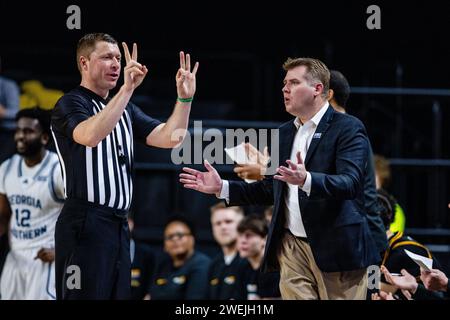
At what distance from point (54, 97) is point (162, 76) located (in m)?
1.48

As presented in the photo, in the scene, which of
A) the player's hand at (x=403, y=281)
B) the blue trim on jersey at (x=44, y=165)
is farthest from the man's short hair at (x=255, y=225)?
the player's hand at (x=403, y=281)

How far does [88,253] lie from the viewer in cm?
420

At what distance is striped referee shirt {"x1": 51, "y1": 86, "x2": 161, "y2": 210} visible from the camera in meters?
4.23

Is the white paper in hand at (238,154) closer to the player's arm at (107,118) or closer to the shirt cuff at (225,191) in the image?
the shirt cuff at (225,191)

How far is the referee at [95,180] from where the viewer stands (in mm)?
4195

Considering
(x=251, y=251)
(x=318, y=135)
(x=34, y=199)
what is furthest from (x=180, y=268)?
(x=318, y=135)

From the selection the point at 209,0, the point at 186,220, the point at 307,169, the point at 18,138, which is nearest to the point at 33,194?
the point at 18,138

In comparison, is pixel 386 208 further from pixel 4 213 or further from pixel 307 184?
pixel 4 213

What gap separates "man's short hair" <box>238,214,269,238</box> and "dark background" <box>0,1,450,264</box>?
3.07 ft

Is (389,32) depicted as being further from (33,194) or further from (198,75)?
(33,194)

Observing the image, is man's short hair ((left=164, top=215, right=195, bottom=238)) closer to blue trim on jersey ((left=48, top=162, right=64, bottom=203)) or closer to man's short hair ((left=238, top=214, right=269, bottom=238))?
man's short hair ((left=238, top=214, right=269, bottom=238))

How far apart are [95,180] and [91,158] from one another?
108 mm

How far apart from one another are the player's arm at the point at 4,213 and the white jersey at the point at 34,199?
0.03 meters

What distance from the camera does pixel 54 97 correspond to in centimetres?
794
